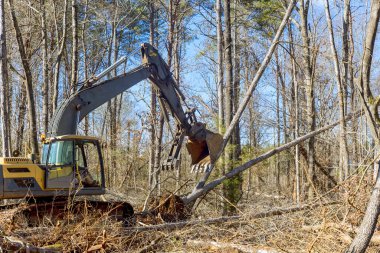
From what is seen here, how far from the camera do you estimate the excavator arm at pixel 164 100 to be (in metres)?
9.59

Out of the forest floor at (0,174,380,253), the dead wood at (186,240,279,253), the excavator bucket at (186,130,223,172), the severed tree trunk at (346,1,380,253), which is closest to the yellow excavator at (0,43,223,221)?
the excavator bucket at (186,130,223,172)

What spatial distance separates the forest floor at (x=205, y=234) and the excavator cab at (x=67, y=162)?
88 centimetres

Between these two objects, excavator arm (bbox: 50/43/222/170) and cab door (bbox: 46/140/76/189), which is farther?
excavator arm (bbox: 50/43/222/170)

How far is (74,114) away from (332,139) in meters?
7.79

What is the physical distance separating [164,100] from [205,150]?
4.73 ft

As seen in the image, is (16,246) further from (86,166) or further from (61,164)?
(86,166)

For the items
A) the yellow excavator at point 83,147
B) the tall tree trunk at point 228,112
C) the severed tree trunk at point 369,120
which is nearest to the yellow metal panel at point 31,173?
the yellow excavator at point 83,147

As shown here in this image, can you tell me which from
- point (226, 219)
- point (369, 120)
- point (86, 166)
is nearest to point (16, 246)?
point (86, 166)

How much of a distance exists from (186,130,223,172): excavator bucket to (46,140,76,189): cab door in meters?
2.62

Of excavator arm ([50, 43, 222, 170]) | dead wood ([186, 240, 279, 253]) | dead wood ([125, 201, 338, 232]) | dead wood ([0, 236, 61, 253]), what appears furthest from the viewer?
excavator arm ([50, 43, 222, 170])

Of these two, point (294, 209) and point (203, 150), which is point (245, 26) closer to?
point (203, 150)

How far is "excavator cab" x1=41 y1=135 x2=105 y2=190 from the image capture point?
861 cm

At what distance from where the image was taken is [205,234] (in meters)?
7.72

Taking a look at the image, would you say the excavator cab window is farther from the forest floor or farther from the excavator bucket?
the excavator bucket
